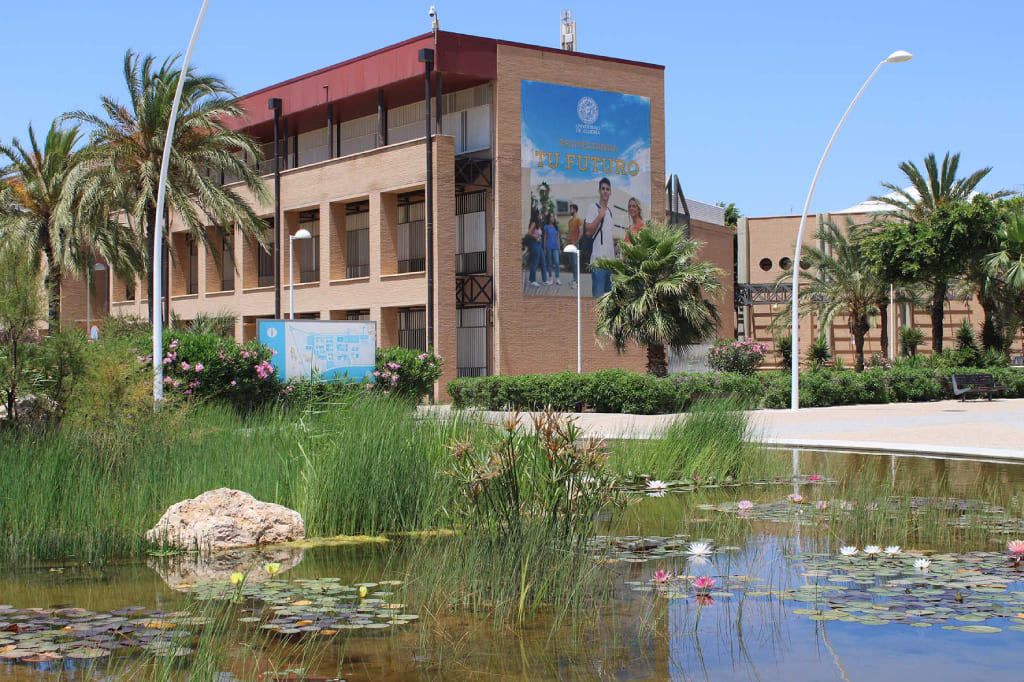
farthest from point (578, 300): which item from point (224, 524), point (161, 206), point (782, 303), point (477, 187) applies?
point (224, 524)

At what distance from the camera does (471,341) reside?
129ft

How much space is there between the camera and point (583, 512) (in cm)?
677

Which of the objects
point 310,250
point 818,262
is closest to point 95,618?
point 310,250

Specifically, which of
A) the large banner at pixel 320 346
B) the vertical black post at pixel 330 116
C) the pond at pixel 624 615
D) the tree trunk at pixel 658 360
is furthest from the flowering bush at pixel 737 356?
the pond at pixel 624 615

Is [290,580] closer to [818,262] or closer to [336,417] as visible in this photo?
[336,417]

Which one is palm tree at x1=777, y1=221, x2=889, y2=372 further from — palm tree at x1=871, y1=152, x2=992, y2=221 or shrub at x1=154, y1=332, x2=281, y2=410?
shrub at x1=154, y1=332, x2=281, y2=410

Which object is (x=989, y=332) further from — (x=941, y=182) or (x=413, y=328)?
(x=413, y=328)

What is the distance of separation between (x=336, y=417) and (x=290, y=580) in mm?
2978

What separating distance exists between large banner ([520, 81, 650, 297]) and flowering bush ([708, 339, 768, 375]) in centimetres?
554

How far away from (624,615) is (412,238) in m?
35.9

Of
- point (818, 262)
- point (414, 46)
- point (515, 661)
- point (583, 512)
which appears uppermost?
point (414, 46)

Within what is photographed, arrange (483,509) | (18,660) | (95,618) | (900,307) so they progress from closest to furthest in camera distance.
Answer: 1. (18,660)
2. (95,618)
3. (483,509)
4. (900,307)

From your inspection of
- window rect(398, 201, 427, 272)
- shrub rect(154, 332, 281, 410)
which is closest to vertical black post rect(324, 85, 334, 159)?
window rect(398, 201, 427, 272)

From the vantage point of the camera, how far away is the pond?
5.11m
